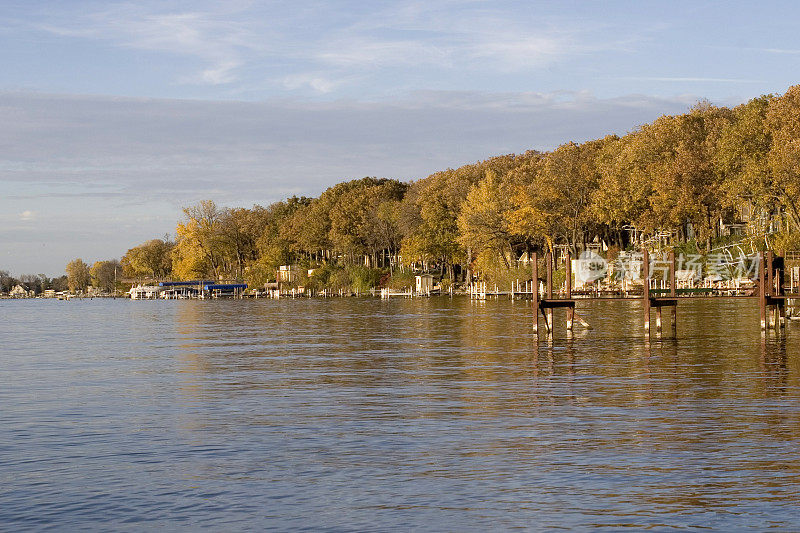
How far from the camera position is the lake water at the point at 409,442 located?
16.2 m

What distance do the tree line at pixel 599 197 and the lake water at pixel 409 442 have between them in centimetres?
4869

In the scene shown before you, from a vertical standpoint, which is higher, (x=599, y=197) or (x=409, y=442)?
A: (x=599, y=197)

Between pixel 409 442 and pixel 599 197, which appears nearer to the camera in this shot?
pixel 409 442

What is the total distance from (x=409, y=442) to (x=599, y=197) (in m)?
88.9

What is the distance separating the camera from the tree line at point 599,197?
89.3 m

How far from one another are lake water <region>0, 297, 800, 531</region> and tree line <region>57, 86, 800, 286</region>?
48.7 metres

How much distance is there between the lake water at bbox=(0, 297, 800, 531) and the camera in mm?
16172

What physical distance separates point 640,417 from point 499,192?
106 m

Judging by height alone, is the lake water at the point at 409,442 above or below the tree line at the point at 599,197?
below

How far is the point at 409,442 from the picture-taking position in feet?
72.1

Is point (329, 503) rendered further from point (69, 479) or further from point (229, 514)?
point (69, 479)

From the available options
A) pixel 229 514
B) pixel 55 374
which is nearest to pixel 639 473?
pixel 229 514

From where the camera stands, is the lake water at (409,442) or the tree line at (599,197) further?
the tree line at (599,197)

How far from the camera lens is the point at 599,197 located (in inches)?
4230
